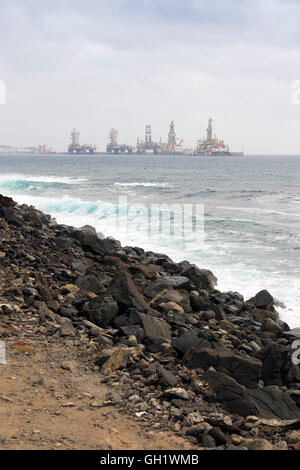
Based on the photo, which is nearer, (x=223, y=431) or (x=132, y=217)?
(x=223, y=431)

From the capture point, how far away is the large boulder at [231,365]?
5.02 metres

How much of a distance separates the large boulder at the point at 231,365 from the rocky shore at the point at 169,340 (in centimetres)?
1

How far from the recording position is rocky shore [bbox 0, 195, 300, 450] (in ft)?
13.5

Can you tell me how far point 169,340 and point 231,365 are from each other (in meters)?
1.06

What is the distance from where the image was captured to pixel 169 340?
5891 millimetres

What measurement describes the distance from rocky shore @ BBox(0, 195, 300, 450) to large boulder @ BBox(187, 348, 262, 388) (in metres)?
0.01

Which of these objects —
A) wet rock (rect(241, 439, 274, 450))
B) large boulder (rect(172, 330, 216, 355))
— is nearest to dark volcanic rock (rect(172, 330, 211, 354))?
large boulder (rect(172, 330, 216, 355))

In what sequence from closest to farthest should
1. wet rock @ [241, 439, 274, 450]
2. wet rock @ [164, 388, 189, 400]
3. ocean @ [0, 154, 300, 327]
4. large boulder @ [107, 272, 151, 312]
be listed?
wet rock @ [241, 439, 274, 450]
wet rock @ [164, 388, 189, 400]
large boulder @ [107, 272, 151, 312]
ocean @ [0, 154, 300, 327]

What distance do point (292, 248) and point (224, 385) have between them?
38.3 ft

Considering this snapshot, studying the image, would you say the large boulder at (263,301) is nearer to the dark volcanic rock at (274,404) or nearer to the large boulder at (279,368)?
the large boulder at (279,368)

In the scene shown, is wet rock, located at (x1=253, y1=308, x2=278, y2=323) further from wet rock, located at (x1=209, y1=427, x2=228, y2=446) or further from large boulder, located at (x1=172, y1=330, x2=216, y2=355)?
wet rock, located at (x1=209, y1=427, x2=228, y2=446)
